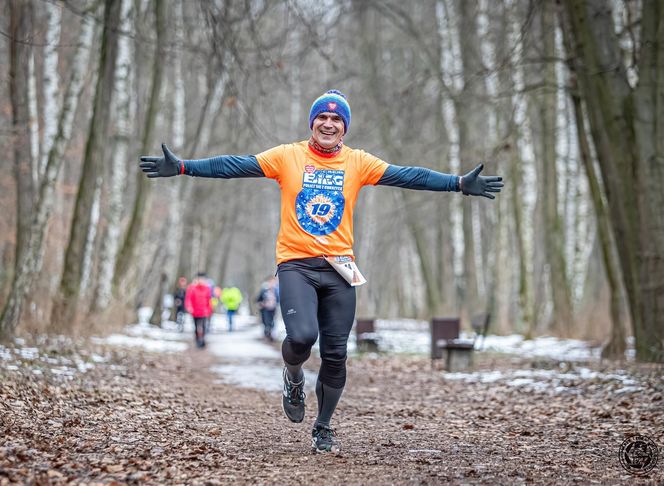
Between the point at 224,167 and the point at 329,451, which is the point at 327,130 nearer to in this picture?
the point at 224,167

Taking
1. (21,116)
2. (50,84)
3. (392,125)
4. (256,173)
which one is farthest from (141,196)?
(256,173)

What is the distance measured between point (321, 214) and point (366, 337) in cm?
1197

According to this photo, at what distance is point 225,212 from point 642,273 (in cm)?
→ 3236

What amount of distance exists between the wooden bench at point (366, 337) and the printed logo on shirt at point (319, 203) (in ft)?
38.9

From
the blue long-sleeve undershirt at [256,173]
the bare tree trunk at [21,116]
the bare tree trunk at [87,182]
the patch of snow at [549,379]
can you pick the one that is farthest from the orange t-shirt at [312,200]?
the bare tree trunk at [87,182]

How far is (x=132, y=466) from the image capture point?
4.80 meters

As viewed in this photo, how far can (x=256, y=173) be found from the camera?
569cm

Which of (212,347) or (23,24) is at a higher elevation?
(23,24)

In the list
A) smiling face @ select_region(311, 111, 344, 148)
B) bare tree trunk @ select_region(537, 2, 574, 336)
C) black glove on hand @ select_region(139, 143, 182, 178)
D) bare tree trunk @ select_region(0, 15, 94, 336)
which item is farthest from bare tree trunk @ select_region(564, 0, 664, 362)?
bare tree trunk @ select_region(537, 2, 574, 336)

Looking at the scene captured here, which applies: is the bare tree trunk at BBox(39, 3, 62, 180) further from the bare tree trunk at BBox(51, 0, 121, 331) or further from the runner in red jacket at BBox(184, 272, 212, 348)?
the runner in red jacket at BBox(184, 272, 212, 348)

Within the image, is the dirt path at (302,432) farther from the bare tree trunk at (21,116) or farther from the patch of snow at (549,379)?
the bare tree trunk at (21,116)

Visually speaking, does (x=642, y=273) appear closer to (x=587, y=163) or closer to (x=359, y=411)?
(x=587, y=163)

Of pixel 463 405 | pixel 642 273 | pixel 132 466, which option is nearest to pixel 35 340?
pixel 463 405

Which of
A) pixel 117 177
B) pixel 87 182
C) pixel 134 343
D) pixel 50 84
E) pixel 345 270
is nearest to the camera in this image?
pixel 345 270
